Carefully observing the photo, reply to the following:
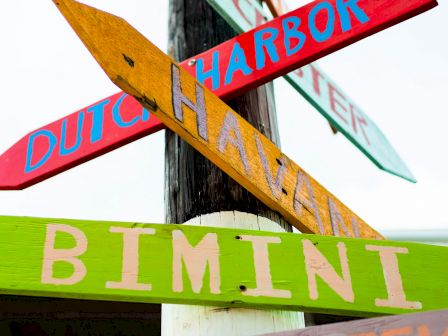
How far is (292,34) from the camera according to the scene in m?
2.18

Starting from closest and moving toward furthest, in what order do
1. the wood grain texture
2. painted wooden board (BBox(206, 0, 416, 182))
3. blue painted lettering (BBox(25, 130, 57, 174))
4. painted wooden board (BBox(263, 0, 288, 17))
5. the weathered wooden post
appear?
the weathered wooden post < the wood grain texture < blue painted lettering (BBox(25, 130, 57, 174)) < painted wooden board (BBox(206, 0, 416, 182)) < painted wooden board (BBox(263, 0, 288, 17))

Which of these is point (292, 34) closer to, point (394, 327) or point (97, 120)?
point (97, 120)

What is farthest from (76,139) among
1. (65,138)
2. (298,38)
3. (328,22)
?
(328,22)

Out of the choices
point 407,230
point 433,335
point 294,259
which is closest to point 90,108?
point 294,259

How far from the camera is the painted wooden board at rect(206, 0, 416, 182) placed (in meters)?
2.46

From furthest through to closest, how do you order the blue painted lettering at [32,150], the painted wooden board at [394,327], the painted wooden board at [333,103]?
the painted wooden board at [333,103]
the blue painted lettering at [32,150]
the painted wooden board at [394,327]

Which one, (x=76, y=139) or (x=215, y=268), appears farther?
(x=76, y=139)

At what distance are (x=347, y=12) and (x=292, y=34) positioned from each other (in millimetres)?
195

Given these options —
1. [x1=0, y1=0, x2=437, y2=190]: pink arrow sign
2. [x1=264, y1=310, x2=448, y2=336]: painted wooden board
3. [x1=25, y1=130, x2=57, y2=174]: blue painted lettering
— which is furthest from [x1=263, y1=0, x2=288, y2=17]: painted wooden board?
[x1=264, y1=310, x2=448, y2=336]: painted wooden board

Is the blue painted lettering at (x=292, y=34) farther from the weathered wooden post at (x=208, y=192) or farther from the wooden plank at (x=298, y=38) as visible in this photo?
the weathered wooden post at (x=208, y=192)

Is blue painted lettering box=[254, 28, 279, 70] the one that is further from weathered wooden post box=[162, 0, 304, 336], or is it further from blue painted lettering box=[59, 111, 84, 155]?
blue painted lettering box=[59, 111, 84, 155]

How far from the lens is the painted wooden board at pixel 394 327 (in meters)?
1.26

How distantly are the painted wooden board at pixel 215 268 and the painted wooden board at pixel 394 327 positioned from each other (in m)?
0.22

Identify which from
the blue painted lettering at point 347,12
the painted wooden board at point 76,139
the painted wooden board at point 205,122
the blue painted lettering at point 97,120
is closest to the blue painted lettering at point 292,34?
the blue painted lettering at point 347,12
